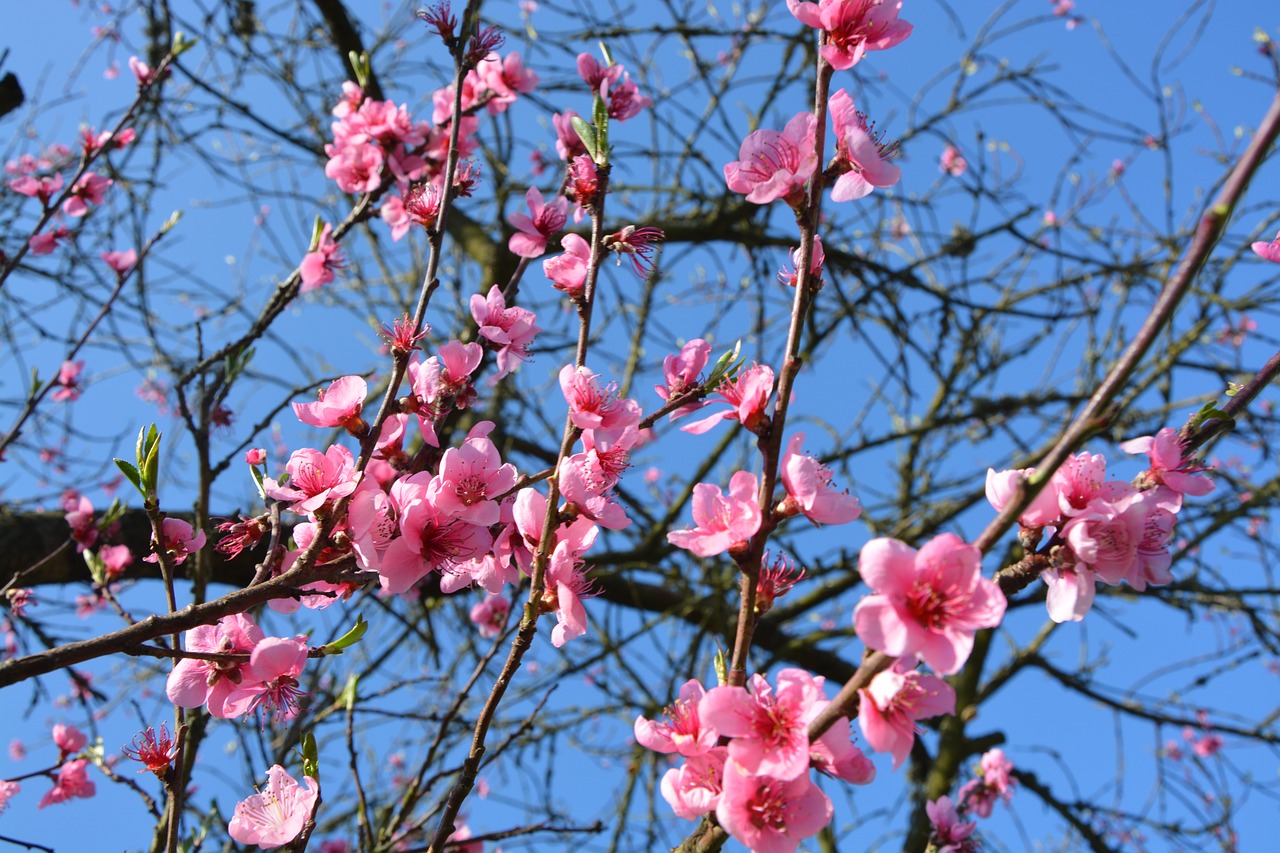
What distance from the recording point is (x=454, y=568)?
119 centimetres

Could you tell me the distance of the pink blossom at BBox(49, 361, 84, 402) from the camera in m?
2.81

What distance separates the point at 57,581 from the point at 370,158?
6.75ft

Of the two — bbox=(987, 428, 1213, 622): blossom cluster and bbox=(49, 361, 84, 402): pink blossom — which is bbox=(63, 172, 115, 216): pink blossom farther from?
bbox=(987, 428, 1213, 622): blossom cluster

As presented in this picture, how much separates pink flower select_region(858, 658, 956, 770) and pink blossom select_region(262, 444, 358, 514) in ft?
2.20

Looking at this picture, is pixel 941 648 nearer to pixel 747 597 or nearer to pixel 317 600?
pixel 747 597

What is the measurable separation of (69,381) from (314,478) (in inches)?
92.0

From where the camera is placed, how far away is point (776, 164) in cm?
112

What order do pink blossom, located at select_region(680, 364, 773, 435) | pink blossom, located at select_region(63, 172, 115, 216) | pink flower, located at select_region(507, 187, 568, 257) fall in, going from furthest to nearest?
1. pink blossom, located at select_region(63, 172, 115, 216)
2. pink flower, located at select_region(507, 187, 568, 257)
3. pink blossom, located at select_region(680, 364, 773, 435)

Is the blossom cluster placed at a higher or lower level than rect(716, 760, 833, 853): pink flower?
higher

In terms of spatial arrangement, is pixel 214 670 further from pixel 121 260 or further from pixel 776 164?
pixel 121 260

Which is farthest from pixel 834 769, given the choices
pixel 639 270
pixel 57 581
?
pixel 57 581

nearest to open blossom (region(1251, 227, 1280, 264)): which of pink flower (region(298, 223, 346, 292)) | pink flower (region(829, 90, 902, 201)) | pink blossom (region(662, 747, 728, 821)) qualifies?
pink flower (region(829, 90, 902, 201))

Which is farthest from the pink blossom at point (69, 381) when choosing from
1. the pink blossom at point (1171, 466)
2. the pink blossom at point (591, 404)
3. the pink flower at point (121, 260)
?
the pink blossom at point (1171, 466)

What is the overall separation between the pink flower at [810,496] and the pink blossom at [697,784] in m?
0.29
